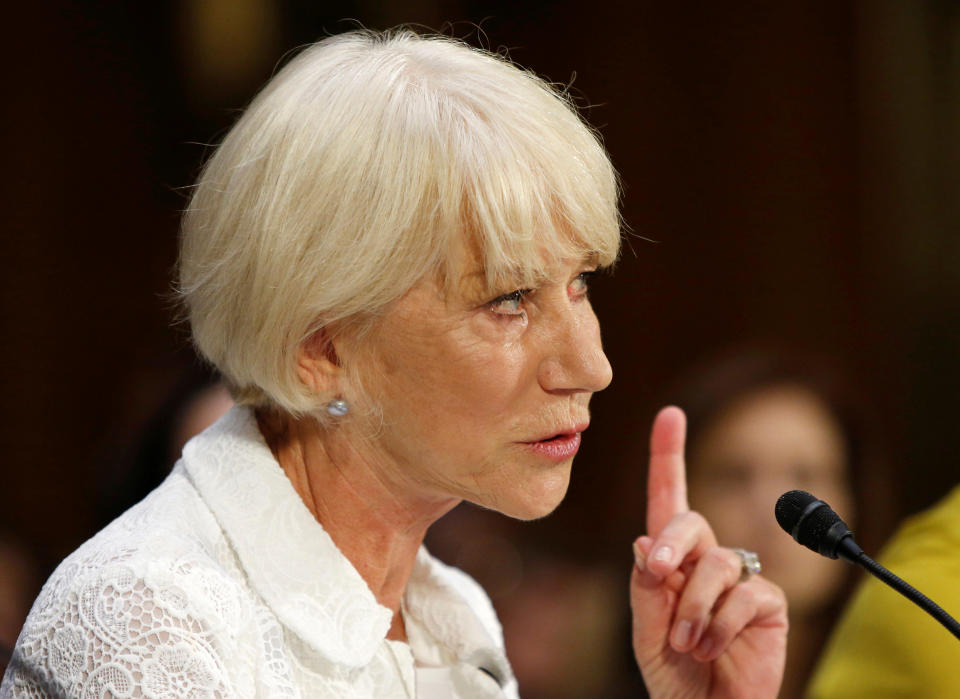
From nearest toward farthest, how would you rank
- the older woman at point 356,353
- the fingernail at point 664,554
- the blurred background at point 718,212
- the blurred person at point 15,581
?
the older woman at point 356,353, the fingernail at point 664,554, the blurred person at point 15,581, the blurred background at point 718,212

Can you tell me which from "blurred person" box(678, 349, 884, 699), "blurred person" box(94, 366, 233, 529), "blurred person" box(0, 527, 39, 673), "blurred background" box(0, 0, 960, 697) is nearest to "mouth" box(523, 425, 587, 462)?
"blurred person" box(94, 366, 233, 529)

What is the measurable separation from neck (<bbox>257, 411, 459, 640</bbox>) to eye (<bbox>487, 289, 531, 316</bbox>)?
263 mm

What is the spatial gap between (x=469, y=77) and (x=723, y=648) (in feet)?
3.05

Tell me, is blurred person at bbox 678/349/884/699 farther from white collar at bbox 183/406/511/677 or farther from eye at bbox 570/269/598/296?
white collar at bbox 183/406/511/677

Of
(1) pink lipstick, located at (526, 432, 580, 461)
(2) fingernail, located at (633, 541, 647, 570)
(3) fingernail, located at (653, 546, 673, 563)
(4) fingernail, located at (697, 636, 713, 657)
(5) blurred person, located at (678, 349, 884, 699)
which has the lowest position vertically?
(5) blurred person, located at (678, 349, 884, 699)

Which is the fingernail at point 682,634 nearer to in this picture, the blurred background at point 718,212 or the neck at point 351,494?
the neck at point 351,494

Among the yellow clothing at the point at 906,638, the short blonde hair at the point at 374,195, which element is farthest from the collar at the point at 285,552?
the yellow clothing at the point at 906,638

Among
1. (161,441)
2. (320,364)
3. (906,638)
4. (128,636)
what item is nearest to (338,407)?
(320,364)

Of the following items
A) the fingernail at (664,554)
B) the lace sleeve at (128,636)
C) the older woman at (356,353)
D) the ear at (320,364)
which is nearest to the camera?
the lace sleeve at (128,636)

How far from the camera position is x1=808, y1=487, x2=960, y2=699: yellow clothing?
5.70ft

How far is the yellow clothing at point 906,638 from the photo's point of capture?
1736mm

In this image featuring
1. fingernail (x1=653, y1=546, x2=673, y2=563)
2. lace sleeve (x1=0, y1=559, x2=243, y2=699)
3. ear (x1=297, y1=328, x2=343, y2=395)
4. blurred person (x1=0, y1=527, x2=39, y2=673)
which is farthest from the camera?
blurred person (x1=0, y1=527, x2=39, y2=673)

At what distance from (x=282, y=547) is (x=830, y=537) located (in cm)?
67

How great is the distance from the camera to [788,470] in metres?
3.14
